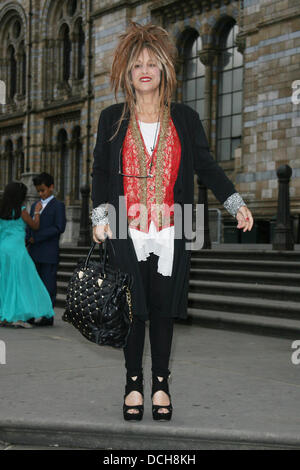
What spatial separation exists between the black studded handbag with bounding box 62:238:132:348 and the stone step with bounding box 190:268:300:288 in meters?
5.50

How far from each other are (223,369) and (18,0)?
90.1ft

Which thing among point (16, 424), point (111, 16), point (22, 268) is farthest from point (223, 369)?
point (111, 16)

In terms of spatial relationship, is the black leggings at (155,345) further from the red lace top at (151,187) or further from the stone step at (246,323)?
the stone step at (246,323)

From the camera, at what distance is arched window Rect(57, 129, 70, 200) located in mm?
28000

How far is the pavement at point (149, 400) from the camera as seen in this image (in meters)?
3.50

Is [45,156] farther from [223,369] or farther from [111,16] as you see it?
[223,369]

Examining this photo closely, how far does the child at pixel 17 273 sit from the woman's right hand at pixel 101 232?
4.33 meters

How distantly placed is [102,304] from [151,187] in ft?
2.32

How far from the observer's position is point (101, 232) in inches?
143
